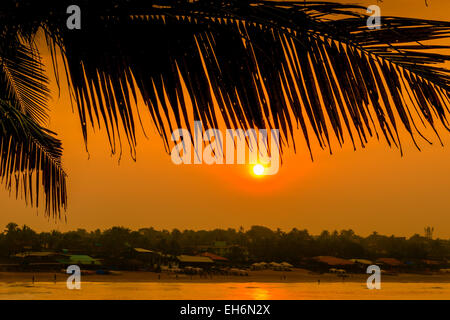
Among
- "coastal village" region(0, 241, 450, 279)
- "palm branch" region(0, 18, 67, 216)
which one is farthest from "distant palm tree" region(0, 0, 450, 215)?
"coastal village" region(0, 241, 450, 279)

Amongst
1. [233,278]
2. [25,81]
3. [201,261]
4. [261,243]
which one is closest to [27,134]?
[25,81]

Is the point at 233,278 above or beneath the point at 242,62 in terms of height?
beneath

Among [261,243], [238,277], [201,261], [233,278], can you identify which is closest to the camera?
[261,243]

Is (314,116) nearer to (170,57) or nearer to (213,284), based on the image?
(170,57)

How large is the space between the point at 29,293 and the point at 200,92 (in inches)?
2635

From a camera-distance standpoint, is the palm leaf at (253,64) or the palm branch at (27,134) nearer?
the palm leaf at (253,64)

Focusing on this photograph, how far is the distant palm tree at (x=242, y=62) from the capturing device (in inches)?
28.1

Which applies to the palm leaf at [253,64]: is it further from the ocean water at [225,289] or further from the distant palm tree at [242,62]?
the ocean water at [225,289]

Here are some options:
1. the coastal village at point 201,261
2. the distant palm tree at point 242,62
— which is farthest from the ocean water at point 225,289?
the distant palm tree at point 242,62

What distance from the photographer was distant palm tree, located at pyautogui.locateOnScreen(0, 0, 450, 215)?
0.71m

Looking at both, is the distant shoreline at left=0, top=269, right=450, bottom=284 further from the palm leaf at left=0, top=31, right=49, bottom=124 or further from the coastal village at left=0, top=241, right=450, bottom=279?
the palm leaf at left=0, top=31, right=49, bottom=124

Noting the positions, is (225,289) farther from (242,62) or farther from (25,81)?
(242,62)

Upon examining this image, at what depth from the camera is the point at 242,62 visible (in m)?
0.76

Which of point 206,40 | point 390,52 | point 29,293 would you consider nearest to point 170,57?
point 206,40
